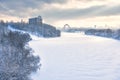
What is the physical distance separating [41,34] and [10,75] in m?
136

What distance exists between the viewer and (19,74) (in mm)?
16609

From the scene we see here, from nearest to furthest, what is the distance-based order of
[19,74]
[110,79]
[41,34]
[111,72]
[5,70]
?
[5,70] < [19,74] < [110,79] < [111,72] < [41,34]

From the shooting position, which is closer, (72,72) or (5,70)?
(5,70)

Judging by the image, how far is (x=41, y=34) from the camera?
151m

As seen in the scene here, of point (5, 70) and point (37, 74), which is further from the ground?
point (5, 70)

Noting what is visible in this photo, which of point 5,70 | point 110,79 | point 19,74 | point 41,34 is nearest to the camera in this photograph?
point 5,70

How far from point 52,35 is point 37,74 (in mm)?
129127

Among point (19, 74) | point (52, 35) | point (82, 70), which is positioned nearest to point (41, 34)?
point (52, 35)

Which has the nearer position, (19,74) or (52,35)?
(19,74)

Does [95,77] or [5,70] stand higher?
[5,70]

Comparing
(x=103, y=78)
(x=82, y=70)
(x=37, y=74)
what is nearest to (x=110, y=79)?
(x=103, y=78)

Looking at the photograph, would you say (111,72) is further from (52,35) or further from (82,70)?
(52,35)

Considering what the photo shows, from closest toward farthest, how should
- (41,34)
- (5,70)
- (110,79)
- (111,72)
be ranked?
(5,70), (110,79), (111,72), (41,34)

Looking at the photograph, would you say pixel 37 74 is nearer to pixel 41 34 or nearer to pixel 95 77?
pixel 95 77
